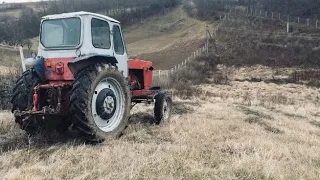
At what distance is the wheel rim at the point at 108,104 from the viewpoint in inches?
299

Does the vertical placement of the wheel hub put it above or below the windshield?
below

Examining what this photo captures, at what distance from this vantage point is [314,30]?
55750 mm

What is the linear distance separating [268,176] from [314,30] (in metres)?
54.8

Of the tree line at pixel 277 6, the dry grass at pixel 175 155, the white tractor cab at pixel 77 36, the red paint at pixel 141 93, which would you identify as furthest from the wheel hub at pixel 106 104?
the tree line at pixel 277 6

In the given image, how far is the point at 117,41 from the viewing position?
909cm

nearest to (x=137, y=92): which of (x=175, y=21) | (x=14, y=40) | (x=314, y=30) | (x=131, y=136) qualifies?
(x=131, y=136)

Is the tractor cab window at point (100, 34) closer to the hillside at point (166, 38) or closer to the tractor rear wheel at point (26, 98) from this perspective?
the tractor rear wheel at point (26, 98)

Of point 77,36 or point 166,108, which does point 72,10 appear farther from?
point 77,36

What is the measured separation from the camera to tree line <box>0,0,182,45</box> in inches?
2864

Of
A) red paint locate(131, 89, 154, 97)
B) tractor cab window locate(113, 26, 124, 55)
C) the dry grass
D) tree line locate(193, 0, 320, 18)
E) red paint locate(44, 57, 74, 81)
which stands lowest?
the dry grass

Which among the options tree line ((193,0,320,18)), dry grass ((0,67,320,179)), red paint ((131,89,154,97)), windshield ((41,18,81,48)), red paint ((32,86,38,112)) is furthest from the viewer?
tree line ((193,0,320,18))

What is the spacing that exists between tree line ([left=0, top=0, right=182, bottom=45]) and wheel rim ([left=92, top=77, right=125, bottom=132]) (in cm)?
6177

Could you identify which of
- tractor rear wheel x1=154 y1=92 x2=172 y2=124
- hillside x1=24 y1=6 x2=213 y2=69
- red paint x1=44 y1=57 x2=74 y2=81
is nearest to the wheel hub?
red paint x1=44 y1=57 x2=74 y2=81

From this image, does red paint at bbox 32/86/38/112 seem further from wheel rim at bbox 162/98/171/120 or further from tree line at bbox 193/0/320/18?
tree line at bbox 193/0/320/18
